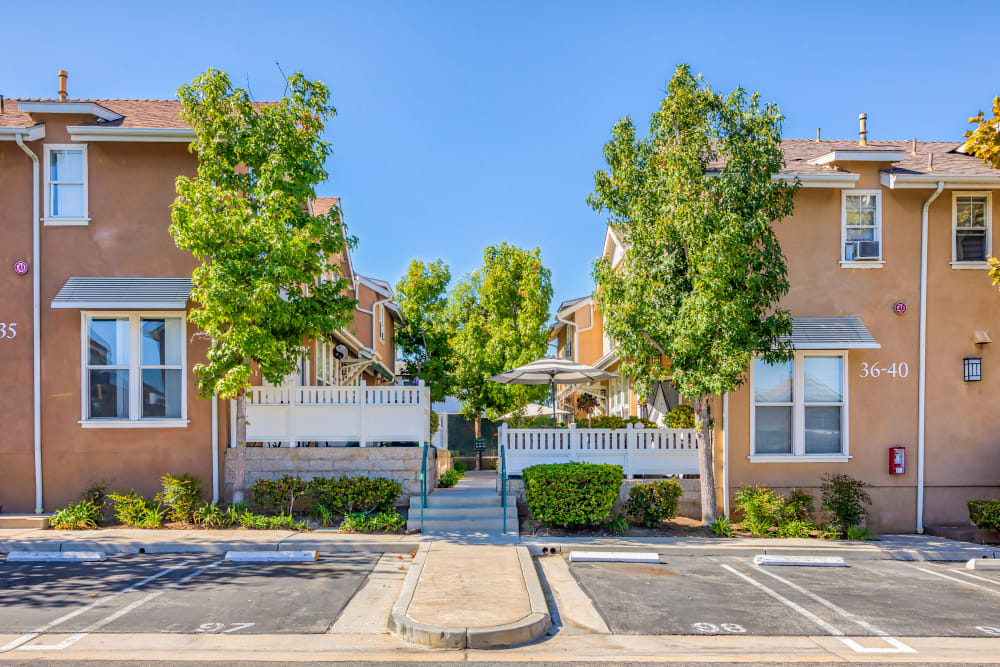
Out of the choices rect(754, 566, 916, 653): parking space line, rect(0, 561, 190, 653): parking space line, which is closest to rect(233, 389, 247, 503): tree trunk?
rect(0, 561, 190, 653): parking space line

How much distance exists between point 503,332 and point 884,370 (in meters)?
14.1

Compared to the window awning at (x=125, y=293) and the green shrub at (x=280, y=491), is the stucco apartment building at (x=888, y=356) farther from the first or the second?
the window awning at (x=125, y=293)

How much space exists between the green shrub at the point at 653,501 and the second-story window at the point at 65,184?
10.8 metres

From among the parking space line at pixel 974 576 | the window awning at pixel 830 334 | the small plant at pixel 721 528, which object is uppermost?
the window awning at pixel 830 334

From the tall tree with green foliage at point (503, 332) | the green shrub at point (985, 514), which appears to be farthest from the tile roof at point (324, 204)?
the green shrub at point (985, 514)

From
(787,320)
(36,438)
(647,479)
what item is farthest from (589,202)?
(36,438)

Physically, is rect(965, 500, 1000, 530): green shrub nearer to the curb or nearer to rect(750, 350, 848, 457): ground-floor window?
rect(750, 350, 848, 457): ground-floor window

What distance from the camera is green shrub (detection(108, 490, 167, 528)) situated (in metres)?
12.1

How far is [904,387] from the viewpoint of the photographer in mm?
13734

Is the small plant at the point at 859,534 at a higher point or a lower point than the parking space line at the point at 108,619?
lower

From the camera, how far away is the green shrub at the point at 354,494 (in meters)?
12.5

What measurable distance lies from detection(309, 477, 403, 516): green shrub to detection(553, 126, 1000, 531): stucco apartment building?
19.8 feet

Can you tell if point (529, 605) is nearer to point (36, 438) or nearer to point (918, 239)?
point (36, 438)

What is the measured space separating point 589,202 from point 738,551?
21.2 feet
